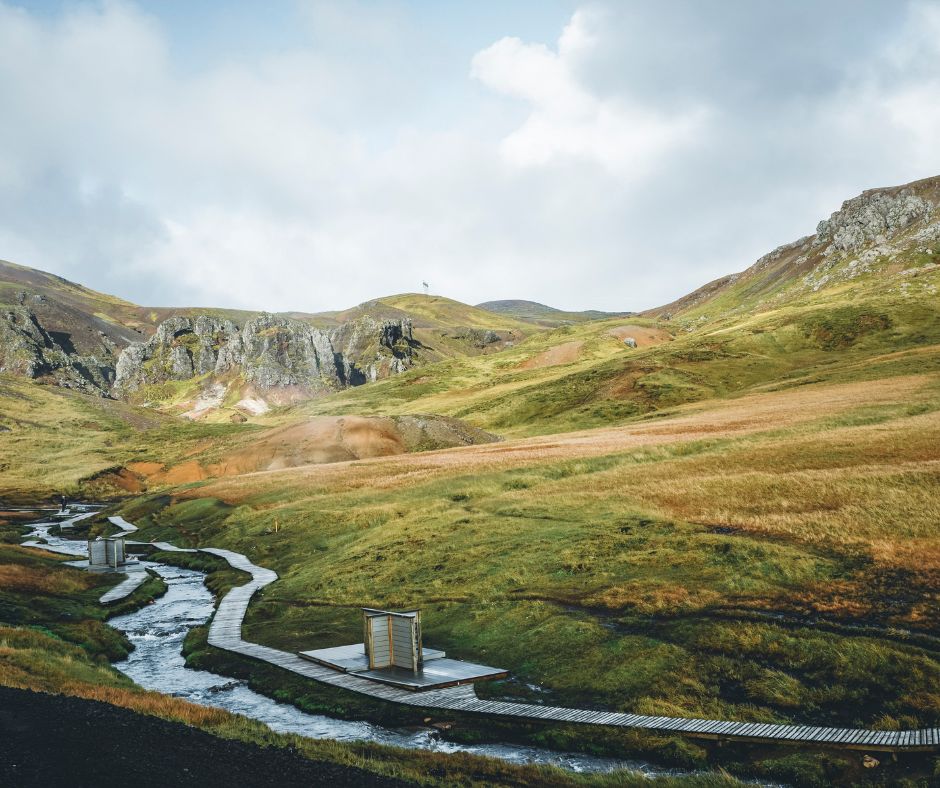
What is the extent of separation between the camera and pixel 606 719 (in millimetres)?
22781

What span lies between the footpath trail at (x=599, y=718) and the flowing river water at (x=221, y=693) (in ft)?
5.06

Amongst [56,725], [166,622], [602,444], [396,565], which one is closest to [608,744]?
[56,725]

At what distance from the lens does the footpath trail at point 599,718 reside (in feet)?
63.4

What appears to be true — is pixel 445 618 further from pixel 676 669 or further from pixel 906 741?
pixel 906 741

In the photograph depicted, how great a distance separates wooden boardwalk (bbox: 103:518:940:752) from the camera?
Answer: 761 inches

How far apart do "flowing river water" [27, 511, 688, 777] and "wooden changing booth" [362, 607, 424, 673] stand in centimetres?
392

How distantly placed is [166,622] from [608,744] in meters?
31.5

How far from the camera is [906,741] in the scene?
1889 cm

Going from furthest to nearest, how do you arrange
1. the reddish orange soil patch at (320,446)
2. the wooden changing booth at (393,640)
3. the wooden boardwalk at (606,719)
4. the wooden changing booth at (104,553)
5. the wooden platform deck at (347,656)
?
the reddish orange soil patch at (320,446)
the wooden changing booth at (104,553)
the wooden platform deck at (347,656)
the wooden changing booth at (393,640)
the wooden boardwalk at (606,719)

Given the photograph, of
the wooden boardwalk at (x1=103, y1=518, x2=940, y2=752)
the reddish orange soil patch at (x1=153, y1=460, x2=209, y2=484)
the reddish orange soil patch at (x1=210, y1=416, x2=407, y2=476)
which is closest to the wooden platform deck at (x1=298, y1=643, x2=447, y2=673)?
the wooden boardwalk at (x1=103, y1=518, x2=940, y2=752)

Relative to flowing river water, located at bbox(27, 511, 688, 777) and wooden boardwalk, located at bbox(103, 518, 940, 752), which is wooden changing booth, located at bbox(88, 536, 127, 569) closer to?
flowing river water, located at bbox(27, 511, 688, 777)

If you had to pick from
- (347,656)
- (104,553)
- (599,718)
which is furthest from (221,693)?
(104,553)

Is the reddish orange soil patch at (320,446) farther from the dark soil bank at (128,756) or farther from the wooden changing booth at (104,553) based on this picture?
the dark soil bank at (128,756)

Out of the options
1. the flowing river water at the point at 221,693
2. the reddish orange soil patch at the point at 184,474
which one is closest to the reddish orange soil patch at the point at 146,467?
the reddish orange soil patch at the point at 184,474
